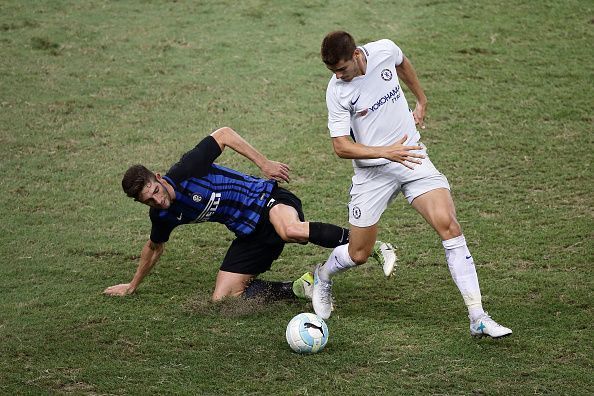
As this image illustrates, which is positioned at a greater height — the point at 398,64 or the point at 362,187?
the point at 398,64

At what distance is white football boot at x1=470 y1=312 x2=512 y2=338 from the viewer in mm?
6938

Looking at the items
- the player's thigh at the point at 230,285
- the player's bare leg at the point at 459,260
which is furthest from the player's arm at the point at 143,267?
the player's bare leg at the point at 459,260

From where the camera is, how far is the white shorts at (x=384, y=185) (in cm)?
729

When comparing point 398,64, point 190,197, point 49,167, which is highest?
point 398,64

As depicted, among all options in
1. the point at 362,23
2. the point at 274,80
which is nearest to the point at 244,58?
the point at 274,80

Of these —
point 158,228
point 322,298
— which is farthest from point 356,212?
point 158,228

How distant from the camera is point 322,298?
25.4 feet

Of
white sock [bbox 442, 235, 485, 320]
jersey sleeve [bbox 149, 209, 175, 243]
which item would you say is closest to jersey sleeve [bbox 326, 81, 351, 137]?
white sock [bbox 442, 235, 485, 320]

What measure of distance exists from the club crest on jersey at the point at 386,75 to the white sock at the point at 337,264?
1.30m

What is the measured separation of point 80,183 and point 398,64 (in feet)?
14.3

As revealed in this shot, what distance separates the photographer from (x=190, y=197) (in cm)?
787

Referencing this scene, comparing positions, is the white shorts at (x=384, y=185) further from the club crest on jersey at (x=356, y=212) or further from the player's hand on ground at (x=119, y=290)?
the player's hand on ground at (x=119, y=290)

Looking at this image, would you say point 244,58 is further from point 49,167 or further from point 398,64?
point 398,64

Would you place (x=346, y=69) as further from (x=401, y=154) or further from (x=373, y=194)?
(x=373, y=194)
